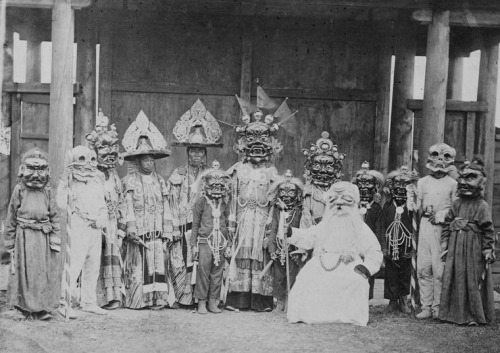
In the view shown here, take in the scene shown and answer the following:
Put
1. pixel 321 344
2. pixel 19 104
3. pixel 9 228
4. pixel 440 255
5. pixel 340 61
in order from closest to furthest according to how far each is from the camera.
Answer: pixel 321 344
pixel 9 228
pixel 440 255
pixel 19 104
pixel 340 61

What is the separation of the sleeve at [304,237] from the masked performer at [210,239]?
0.82 metres

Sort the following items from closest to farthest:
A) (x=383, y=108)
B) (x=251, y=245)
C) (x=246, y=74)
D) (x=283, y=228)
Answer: (x=283, y=228)
(x=251, y=245)
(x=246, y=74)
(x=383, y=108)

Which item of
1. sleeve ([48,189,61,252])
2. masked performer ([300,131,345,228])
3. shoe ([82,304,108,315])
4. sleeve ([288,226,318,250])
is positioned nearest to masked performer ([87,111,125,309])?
shoe ([82,304,108,315])

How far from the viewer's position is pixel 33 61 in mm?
11547

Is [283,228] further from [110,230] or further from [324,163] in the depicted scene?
[110,230]

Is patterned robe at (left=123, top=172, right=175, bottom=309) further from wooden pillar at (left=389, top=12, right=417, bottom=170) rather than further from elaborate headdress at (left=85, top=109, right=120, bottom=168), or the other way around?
wooden pillar at (left=389, top=12, right=417, bottom=170)

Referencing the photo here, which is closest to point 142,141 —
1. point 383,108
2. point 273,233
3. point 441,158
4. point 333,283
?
point 273,233

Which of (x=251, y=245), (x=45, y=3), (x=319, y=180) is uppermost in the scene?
(x=45, y=3)

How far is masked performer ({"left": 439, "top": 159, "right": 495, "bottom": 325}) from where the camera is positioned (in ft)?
27.0

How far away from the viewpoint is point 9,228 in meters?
7.87

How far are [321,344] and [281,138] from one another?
485 cm

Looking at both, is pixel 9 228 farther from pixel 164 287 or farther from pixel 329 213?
pixel 329 213

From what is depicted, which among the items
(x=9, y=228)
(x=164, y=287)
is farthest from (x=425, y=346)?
(x=9, y=228)

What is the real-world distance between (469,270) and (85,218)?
427 centimetres
